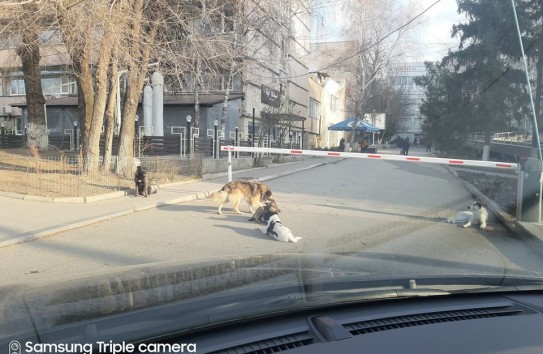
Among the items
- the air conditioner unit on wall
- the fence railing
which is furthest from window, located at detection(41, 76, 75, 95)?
the fence railing

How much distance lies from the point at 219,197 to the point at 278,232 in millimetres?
2401

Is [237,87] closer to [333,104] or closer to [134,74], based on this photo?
[134,74]

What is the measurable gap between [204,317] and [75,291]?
1028 mm

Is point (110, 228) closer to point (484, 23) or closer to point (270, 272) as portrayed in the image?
point (270, 272)

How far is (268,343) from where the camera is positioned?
2.07 metres

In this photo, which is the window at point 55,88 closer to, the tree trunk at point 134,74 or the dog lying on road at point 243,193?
the tree trunk at point 134,74

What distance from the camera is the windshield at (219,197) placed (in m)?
2.71

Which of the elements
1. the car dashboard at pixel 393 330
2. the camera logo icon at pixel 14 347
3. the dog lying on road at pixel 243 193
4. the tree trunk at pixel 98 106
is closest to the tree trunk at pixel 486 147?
the dog lying on road at pixel 243 193

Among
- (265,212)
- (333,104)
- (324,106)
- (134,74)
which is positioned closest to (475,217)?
(265,212)

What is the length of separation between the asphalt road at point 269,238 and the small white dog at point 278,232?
0.16 meters

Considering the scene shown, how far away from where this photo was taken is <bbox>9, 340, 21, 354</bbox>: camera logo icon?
6.08 ft

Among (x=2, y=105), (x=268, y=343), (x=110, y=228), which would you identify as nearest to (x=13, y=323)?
(x=268, y=343)

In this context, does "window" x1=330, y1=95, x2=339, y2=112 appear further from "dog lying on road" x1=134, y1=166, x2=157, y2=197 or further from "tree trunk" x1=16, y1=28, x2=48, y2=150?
"dog lying on road" x1=134, y1=166, x2=157, y2=197

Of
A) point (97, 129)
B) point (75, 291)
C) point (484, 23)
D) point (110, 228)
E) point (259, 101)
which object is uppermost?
point (484, 23)
